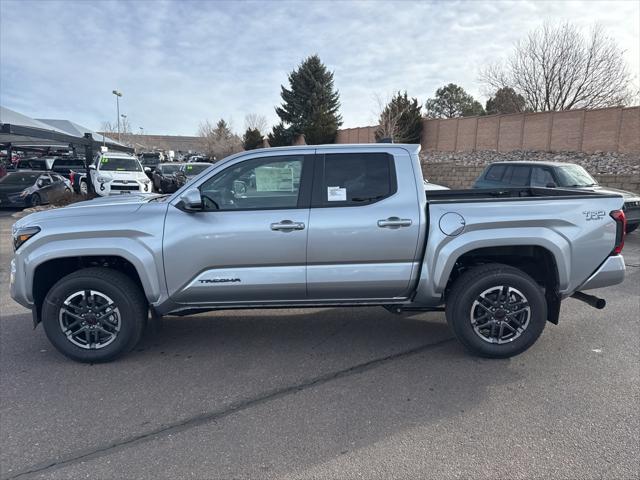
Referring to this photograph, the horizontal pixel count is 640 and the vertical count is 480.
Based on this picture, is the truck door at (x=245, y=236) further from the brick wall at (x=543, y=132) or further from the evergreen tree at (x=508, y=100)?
the evergreen tree at (x=508, y=100)

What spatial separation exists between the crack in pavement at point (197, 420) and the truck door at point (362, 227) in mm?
630

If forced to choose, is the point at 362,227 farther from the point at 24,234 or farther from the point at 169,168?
the point at 169,168

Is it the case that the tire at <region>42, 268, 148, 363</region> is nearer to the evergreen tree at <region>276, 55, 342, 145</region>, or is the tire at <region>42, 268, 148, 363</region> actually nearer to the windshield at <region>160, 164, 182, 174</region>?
the windshield at <region>160, 164, 182, 174</region>

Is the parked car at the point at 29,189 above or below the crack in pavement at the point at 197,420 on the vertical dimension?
above

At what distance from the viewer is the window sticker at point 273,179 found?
4098 mm

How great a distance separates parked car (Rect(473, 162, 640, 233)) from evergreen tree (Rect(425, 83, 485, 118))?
4344cm

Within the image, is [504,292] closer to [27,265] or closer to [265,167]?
[265,167]

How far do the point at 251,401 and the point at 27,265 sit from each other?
2320mm

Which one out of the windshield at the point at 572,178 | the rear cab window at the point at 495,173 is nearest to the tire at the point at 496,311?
the windshield at the point at 572,178

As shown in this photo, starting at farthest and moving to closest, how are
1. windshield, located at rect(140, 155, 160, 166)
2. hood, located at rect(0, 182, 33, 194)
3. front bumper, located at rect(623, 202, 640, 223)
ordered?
windshield, located at rect(140, 155, 160, 166), hood, located at rect(0, 182, 33, 194), front bumper, located at rect(623, 202, 640, 223)

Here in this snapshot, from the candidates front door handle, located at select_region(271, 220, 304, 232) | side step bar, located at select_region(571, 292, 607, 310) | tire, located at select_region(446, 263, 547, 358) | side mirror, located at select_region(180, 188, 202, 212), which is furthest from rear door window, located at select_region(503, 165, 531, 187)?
side mirror, located at select_region(180, 188, 202, 212)

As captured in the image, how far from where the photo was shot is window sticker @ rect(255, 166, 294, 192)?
4.10 metres

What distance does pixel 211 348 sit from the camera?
4.46 metres

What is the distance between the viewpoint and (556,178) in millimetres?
10312
